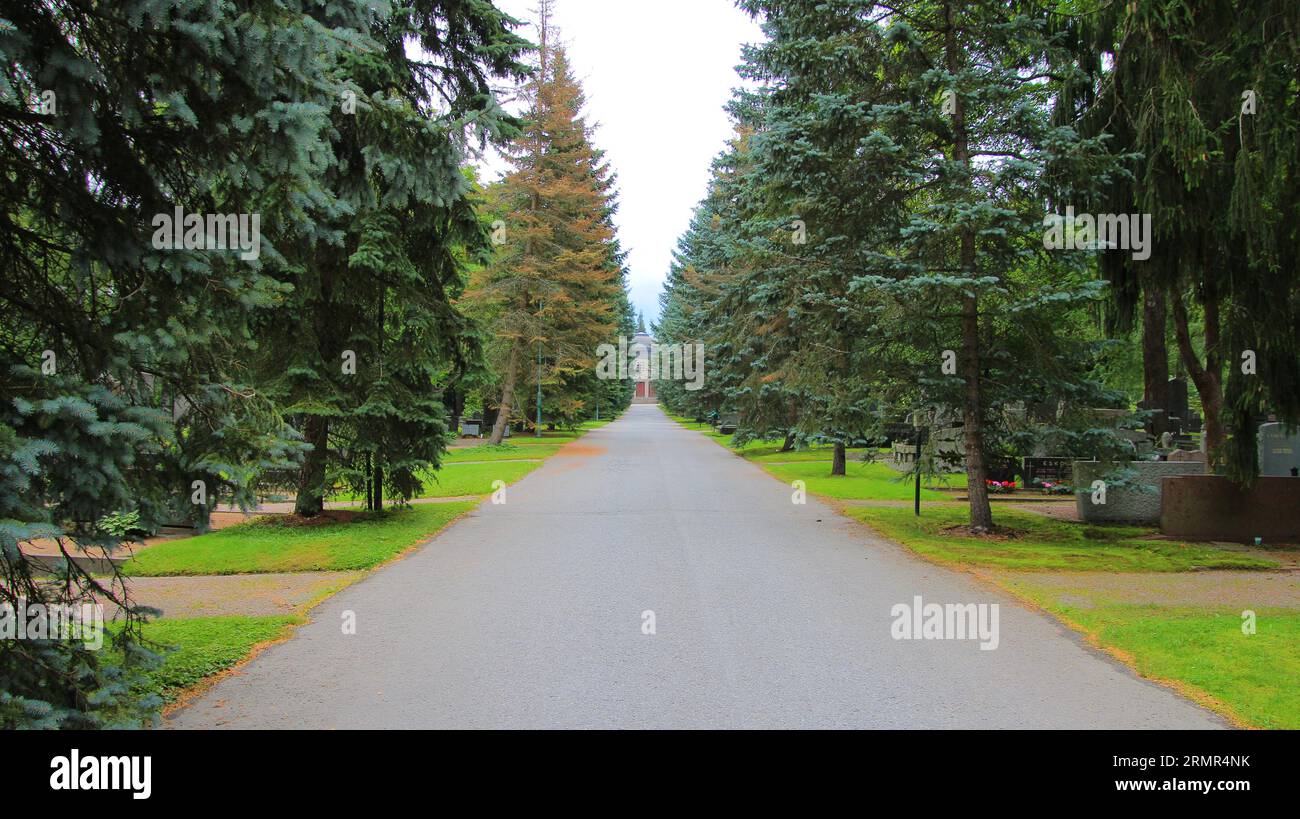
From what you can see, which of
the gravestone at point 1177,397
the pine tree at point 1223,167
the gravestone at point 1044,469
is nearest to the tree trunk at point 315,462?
the pine tree at point 1223,167

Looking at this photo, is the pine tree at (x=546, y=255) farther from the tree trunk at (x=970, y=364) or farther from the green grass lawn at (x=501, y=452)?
the tree trunk at (x=970, y=364)

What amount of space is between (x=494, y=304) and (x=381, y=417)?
22217 millimetres

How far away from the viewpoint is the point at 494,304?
34594 mm

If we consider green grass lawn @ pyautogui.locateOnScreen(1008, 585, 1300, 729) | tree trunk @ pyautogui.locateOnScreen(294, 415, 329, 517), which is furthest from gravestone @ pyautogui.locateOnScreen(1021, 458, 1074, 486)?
tree trunk @ pyautogui.locateOnScreen(294, 415, 329, 517)

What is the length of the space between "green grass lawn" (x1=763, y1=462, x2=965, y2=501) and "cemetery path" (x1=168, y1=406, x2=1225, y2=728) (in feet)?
22.0

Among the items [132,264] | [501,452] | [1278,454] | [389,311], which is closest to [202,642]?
[132,264]

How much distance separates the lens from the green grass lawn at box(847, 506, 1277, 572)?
10.7m

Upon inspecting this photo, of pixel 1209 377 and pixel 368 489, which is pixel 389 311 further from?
pixel 1209 377

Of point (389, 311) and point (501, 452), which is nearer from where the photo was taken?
point (389, 311)

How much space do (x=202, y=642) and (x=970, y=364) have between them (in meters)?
10.6

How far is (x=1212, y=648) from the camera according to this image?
6691 millimetres

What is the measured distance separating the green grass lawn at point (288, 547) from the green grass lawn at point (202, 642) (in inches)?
105

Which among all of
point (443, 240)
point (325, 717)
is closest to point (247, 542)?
point (443, 240)

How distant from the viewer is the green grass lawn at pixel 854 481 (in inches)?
738
